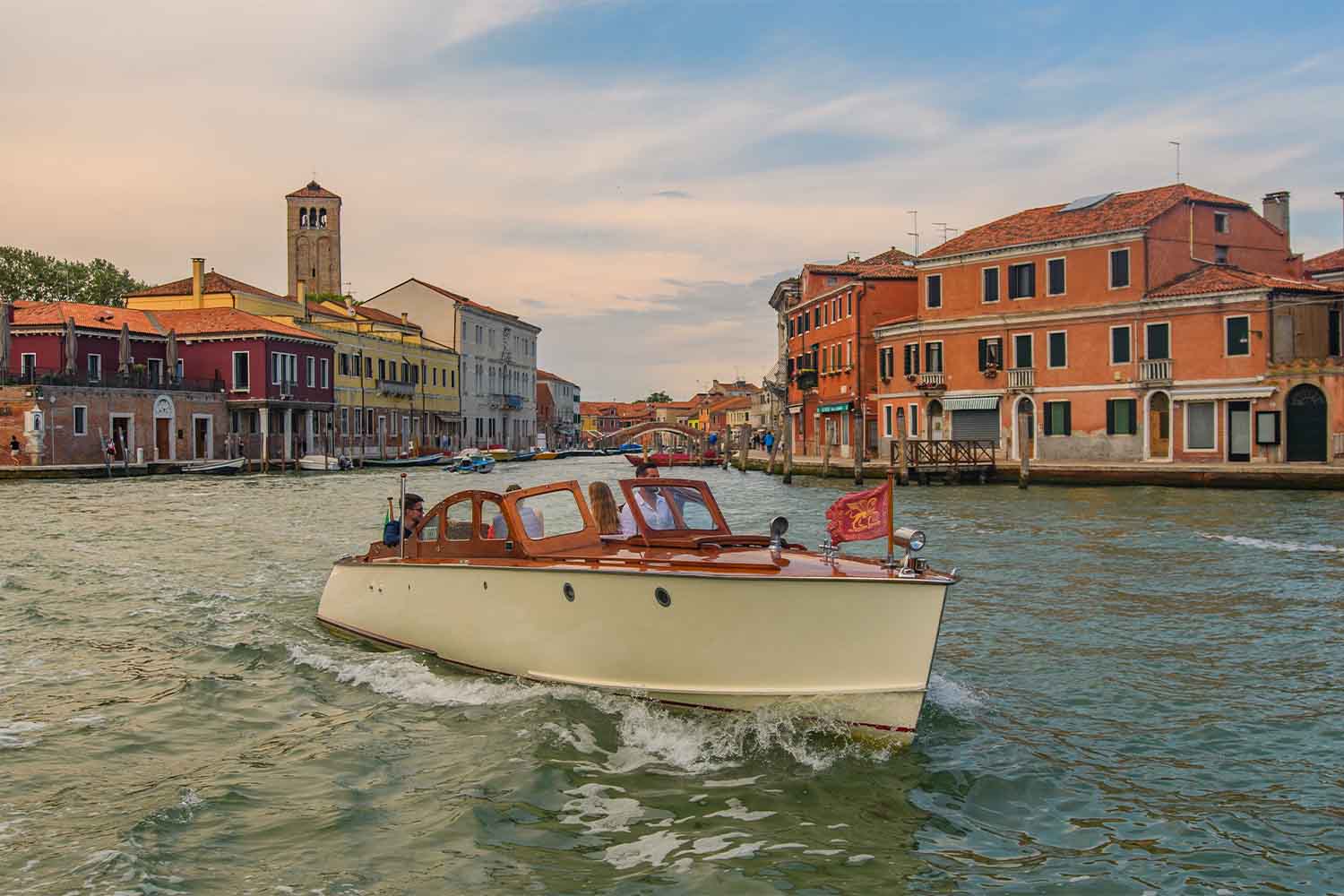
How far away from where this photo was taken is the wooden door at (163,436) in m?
49.6

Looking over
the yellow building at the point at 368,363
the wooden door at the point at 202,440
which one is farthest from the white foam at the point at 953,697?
the yellow building at the point at 368,363

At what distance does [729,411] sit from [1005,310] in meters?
88.7

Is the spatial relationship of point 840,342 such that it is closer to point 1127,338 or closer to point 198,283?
point 1127,338

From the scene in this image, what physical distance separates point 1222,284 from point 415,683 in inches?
1377

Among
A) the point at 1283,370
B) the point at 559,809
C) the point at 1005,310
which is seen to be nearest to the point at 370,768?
the point at 559,809

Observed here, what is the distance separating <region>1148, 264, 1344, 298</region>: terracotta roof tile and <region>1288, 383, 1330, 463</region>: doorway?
3.46 meters

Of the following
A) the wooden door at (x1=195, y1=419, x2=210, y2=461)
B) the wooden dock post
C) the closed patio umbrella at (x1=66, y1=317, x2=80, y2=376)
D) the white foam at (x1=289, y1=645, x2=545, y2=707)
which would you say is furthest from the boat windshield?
the wooden door at (x1=195, y1=419, x2=210, y2=461)

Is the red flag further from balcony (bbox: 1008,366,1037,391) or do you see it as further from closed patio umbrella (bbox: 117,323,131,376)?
closed patio umbrella (bbox: 117,323,131,376)

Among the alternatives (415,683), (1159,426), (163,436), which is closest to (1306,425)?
(1159,426)

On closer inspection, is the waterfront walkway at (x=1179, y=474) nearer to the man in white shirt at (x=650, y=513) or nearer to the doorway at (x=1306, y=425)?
the doorway at (x=1306, y=425)

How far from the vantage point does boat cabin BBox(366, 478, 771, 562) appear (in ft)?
30.3

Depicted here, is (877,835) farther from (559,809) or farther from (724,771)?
(559,809)

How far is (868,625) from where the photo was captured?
7363 millimetres

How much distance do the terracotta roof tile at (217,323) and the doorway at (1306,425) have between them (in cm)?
4509
